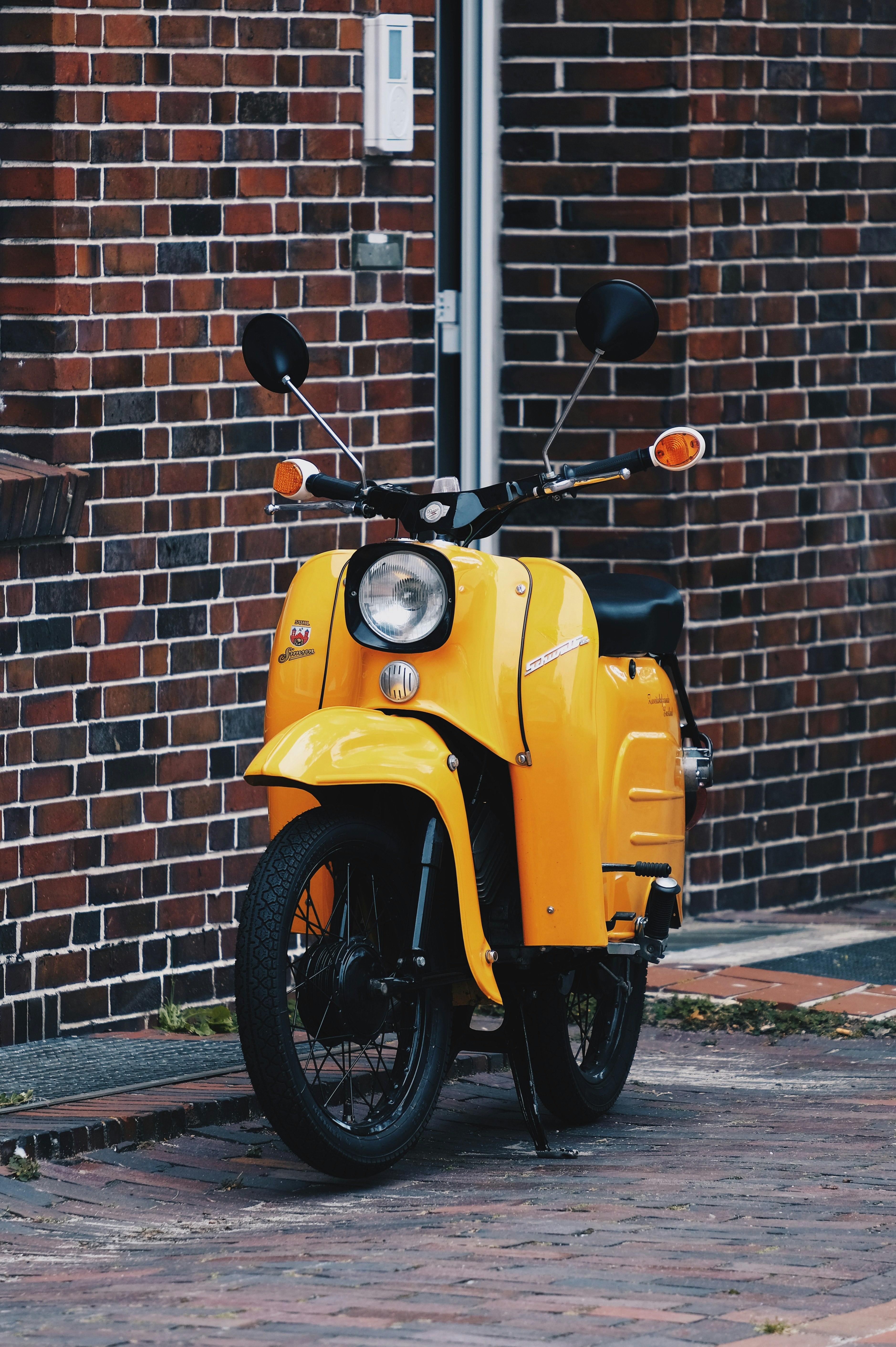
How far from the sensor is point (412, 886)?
5.38m

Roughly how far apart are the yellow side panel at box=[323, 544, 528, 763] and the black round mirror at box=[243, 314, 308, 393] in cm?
66

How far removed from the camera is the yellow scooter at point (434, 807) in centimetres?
520

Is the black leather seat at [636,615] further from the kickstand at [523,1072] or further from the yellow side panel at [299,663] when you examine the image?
the kickstand at [523,1072]

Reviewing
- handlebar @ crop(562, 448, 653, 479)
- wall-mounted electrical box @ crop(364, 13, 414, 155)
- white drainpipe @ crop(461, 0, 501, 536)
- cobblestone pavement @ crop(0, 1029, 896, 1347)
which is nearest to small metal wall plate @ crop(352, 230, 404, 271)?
wall-mounted electrical box @ crop(364, 13, 414, 155)

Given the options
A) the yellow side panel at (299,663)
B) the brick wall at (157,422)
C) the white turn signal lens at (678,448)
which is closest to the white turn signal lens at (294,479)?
the yellow side panel at (299,663)

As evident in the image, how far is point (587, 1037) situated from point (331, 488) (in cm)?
156

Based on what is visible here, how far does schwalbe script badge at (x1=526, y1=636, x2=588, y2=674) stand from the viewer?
5.49m

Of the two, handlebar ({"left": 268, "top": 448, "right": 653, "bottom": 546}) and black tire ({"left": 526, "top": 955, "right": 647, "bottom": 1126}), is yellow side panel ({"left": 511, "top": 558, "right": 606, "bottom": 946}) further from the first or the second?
black tire ({"left": 526, "top": 955, "right": 647, "bottom": 1126})

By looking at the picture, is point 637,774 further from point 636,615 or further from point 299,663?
point 299,663

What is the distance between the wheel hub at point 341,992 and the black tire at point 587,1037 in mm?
598

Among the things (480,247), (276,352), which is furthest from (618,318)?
(480,247)

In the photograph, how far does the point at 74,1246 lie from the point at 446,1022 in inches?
38.9

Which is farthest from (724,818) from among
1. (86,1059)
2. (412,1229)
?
(412,1229)

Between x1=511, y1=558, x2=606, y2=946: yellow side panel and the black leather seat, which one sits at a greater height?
the black leather seat
